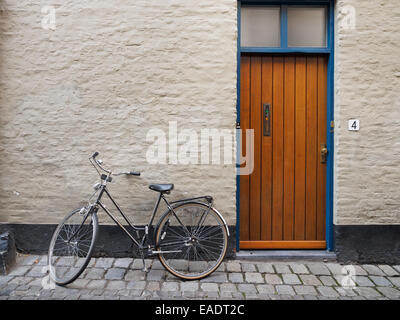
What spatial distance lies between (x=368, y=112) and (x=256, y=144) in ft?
4.49

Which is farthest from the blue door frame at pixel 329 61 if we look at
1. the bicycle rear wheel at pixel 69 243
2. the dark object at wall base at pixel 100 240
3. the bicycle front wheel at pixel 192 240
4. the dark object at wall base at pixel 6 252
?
the dark object at wall base at pixel 6 252

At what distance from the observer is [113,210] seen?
13.5 ft

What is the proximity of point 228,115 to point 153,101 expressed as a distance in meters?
0.92

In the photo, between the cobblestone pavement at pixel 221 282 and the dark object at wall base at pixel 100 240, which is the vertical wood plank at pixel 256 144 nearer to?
the dark object at wall base at pixel 100 240

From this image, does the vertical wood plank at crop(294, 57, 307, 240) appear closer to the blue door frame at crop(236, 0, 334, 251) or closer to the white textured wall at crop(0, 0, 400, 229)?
the blue door frame at crop(236, 0, 334, 251)

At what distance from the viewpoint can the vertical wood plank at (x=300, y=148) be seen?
14.0 feet

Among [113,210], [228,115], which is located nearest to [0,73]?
[113,210]

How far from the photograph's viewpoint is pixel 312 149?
4.29m

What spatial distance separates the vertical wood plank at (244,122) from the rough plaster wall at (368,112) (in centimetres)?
→ 107

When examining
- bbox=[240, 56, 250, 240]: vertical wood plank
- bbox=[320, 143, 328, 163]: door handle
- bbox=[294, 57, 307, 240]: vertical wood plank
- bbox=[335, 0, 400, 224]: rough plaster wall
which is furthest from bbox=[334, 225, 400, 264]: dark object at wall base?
bbox=[240, 56, 250, 240]: vertical wood plank

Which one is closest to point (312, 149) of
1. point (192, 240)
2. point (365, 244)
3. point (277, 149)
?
point (277, 149)

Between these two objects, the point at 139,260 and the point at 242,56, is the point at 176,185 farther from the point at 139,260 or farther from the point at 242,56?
the point at 242,56

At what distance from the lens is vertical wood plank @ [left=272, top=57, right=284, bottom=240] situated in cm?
426

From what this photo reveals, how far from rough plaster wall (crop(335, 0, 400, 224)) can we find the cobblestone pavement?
713 millimetres
